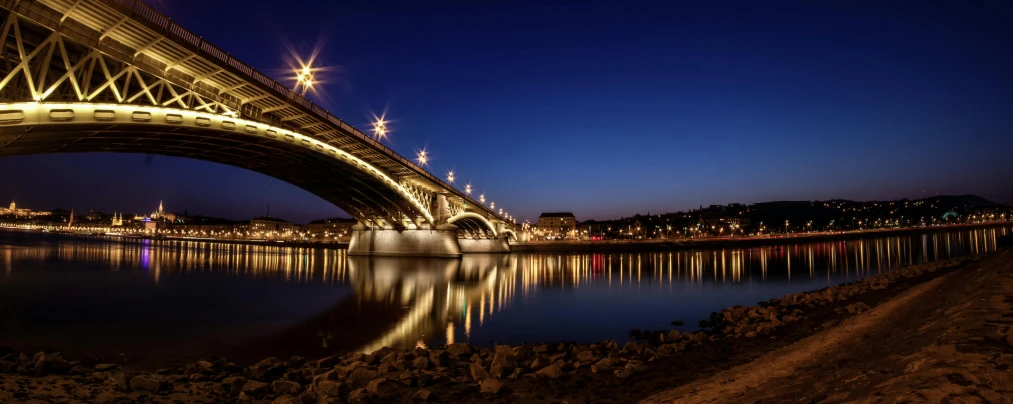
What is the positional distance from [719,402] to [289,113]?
28185 mm

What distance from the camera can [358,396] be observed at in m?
7.48

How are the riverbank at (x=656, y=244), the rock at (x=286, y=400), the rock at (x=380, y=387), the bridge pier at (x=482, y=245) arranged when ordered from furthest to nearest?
the riverbank at (x=656, y=244)
the bridge pier at (x=482, y=245)
the rock at (x=380, y=387)
the rock at (x=286, y=400)

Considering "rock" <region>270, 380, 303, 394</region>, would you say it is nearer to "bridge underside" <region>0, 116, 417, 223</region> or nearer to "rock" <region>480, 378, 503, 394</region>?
"rock" <region>480, 378, 503, 394</region>

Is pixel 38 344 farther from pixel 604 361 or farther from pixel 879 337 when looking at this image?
pixel 879 337

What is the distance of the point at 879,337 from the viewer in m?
7.72

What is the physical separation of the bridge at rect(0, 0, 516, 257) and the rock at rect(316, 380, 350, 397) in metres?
14.5

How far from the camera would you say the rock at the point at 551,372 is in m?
8.41

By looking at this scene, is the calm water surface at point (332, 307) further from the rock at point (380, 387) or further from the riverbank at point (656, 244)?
the riverbank at point (656, 244)

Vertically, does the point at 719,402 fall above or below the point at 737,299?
above

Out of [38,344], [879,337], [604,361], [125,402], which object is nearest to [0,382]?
[125,402]

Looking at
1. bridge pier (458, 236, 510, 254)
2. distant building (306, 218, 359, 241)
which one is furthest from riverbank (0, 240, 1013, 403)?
distant building (306, 218, 359, 241)

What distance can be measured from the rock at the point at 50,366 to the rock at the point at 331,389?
6071 mm

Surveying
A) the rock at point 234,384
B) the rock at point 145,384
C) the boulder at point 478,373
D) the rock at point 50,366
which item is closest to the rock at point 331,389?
the rock at point 234,384

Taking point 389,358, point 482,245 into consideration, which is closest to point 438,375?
point 389,358
